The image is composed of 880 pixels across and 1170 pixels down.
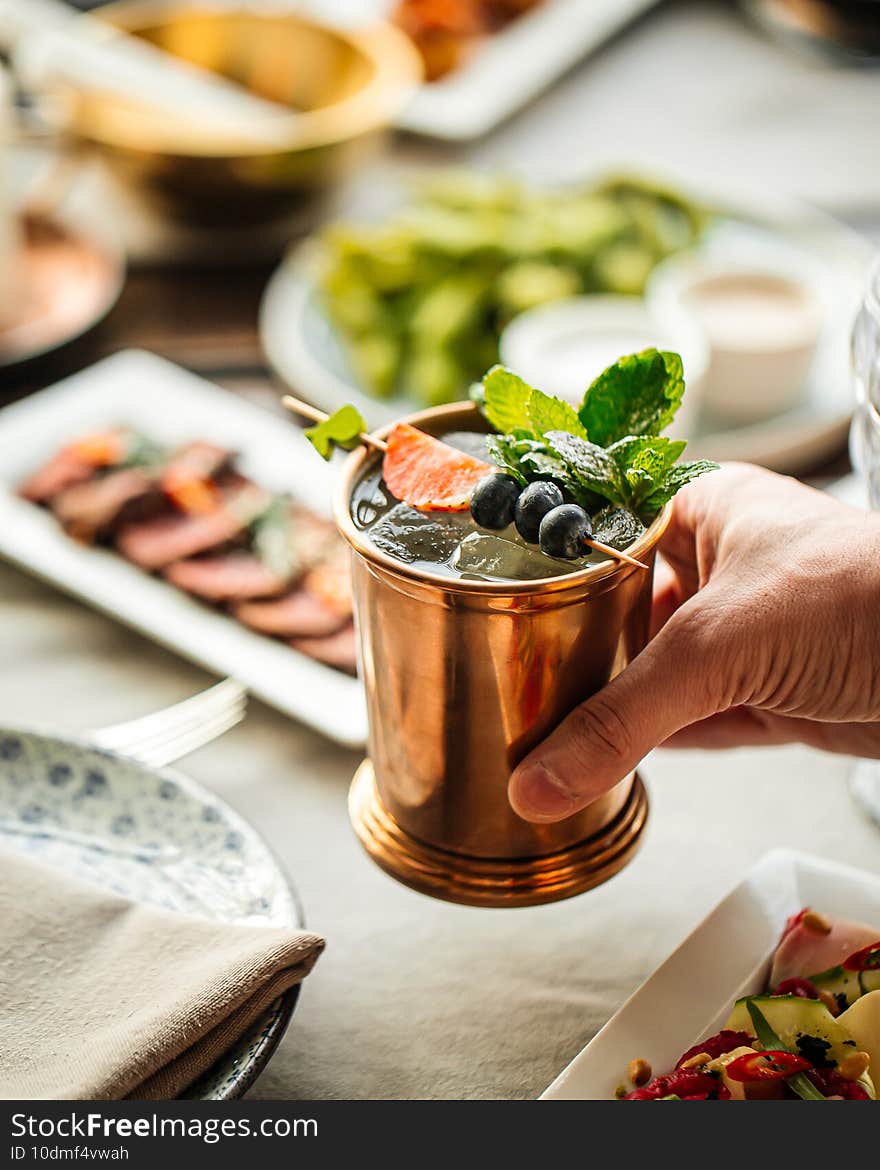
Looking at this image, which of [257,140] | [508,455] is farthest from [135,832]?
[257,140]

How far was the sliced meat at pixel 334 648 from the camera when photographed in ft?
3.48

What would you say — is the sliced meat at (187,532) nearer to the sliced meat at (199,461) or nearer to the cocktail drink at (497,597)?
the sliced meat at (199,461)

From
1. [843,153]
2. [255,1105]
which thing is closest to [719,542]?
[255,1105]

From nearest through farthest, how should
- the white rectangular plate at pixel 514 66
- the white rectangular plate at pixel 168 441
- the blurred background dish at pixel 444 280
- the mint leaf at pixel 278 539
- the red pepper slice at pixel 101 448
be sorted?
the white rectangular plate at pixel 168 441, the mint leaf at pixel 278 539, the red pepper slice at pixel 101 448, the blurred background dish at pixel 444 280, the white rectangular plate at pixel 514 66

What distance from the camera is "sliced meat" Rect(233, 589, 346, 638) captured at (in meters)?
1.09

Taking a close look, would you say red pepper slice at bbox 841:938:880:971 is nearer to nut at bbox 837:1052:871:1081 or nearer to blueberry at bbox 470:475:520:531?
nut at bbox 837:1052:871:1081

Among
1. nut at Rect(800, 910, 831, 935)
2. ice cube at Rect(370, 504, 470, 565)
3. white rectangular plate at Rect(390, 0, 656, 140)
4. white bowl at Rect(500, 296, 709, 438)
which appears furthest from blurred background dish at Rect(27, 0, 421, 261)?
nut at Rect(800, 910, 831, 935)

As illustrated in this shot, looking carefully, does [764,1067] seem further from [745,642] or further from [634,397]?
[634,397]

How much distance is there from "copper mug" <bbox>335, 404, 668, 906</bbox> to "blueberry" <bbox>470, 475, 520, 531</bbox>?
49mm

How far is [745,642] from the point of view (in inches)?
27.1

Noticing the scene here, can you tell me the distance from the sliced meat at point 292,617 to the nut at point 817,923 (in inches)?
18.8

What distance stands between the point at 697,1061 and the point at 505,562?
10.8 inches

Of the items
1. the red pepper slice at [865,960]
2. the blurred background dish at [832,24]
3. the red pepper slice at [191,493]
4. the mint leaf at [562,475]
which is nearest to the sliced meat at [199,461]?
the red pepper slice at [191,493]

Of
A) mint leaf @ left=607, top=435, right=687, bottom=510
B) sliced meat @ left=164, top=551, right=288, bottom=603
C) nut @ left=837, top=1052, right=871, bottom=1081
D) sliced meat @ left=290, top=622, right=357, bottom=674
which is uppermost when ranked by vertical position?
mint leaf @ left=607, top=435, right=687, bottom=510
